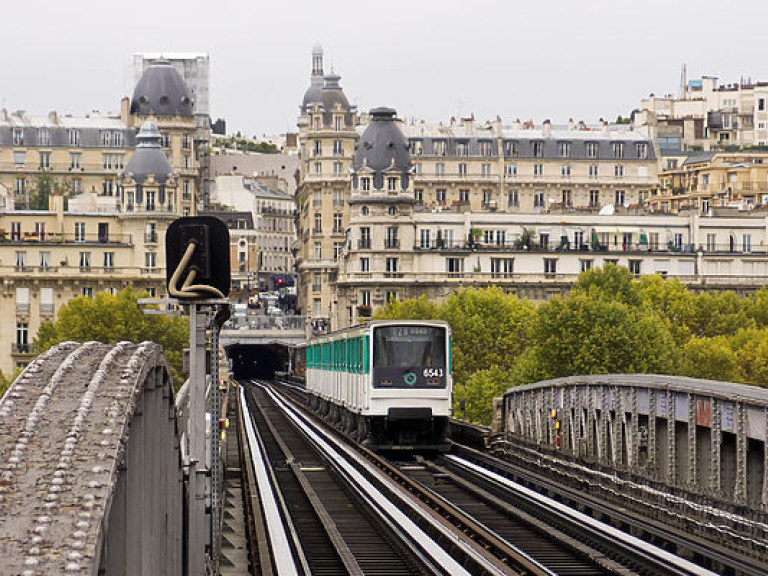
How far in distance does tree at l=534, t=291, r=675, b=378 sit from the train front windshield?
33476 millimetres

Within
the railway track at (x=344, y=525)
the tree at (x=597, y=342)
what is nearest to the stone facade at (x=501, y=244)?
the tree at (x=597, y=342)

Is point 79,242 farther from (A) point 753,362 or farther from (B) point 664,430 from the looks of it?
(B) point 664,430

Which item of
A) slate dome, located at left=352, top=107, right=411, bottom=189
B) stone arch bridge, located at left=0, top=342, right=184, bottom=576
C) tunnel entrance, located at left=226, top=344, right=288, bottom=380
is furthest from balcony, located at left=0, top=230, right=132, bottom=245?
stone arch bridge, located at left=0, top=342, right=184, bottom=576

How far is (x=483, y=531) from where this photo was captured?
29438mm

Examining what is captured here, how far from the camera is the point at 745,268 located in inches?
5640

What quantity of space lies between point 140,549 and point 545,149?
17507 centimetres

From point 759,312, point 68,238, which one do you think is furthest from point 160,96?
point 759,312

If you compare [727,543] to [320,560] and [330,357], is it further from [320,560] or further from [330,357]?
[330,357]

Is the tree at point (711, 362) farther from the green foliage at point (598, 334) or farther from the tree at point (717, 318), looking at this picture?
the tree at point (717, 318)

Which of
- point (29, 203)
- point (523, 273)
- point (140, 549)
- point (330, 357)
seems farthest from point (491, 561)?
point (29, 203)

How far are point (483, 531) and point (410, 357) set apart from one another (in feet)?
69.3

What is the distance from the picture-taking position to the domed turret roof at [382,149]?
150m

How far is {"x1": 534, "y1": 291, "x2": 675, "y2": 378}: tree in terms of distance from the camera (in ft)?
279

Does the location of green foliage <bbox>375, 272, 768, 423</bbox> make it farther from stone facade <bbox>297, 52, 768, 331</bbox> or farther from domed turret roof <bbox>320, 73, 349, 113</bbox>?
domed turret roof <bbox>320, 73, 349, 113</bbox>
